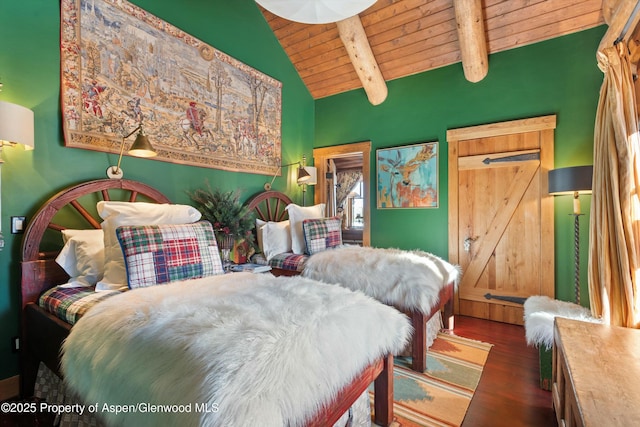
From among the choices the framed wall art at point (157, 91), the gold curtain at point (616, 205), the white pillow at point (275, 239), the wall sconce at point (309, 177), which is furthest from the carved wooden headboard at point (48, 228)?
the gold curtain at point (616, 205)

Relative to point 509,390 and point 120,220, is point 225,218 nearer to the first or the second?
point 120,220

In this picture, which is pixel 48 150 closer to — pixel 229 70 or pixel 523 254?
pixel 229 70

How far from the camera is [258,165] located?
3.57 meters

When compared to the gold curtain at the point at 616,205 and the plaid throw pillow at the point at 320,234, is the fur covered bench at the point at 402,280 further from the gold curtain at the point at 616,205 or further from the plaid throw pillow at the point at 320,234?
the gold curtain at the point at 616,205

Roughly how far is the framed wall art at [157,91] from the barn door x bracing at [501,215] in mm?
2486

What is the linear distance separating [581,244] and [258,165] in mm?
3566

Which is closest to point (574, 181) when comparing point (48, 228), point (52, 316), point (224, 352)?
point (224, 352)

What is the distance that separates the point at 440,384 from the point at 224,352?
1.77m

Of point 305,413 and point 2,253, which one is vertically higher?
point 2,253

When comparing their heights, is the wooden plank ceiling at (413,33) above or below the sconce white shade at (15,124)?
above

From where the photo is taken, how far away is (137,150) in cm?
216

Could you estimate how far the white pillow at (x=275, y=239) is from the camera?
3129 millimetres

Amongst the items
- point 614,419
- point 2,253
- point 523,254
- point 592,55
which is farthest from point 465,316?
point 2,253

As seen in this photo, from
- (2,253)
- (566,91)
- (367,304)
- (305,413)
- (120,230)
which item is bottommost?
(305,413)
